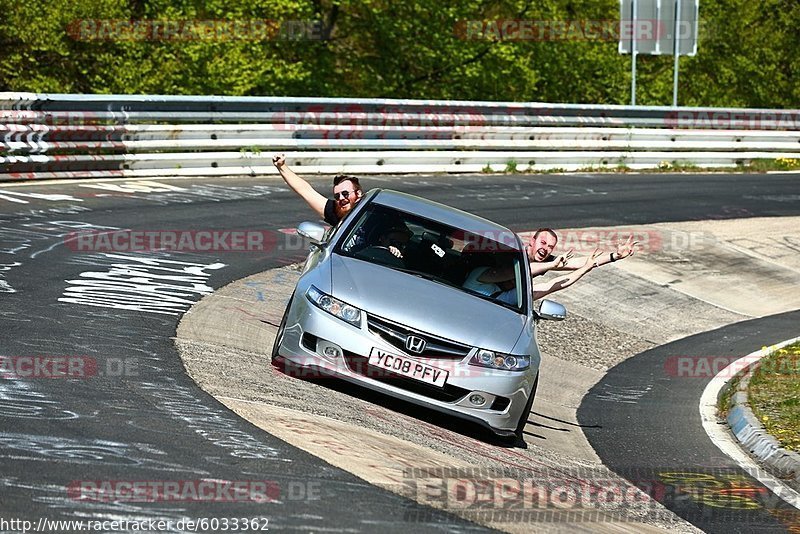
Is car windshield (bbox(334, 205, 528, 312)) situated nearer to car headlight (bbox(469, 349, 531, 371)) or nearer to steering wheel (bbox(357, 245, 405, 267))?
steering wheel (bbox(357, 245, 405, 267))

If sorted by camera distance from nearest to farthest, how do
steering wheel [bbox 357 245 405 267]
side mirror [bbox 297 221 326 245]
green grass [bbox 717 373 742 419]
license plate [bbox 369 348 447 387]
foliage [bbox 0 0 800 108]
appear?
license plate [bbox 369 348 447 387]
steering wheel [bbox 357 245 405 267]
side mirror [bbox 297 221 326 245]
green grass [bbox 717 373 742 419]
foliage [bbox 0 0 800 108]

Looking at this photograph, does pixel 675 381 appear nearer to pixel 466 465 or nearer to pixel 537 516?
pixel 466 465

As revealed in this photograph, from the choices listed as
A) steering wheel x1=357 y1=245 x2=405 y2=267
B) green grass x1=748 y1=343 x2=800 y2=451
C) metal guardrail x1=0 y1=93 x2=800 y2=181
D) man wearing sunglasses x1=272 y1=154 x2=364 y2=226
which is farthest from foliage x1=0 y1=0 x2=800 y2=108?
steering wheel x1=357 y1=245 x2=405 y2=267

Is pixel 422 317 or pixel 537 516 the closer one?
pixel 537 516

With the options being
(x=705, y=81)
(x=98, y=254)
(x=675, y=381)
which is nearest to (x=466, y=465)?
(x=675, y=381)

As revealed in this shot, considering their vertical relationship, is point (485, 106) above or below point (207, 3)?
below

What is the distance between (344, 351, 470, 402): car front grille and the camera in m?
8.41

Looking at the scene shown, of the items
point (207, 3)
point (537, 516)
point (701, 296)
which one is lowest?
point (701, 296)

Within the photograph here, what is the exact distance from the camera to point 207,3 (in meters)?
35.1

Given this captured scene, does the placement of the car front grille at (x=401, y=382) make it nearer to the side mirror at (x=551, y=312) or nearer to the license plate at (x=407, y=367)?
the license plate at (x=407, y=367)

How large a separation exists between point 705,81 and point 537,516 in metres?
43.0

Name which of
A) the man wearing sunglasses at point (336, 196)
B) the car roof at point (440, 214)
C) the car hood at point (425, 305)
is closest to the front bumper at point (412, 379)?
the car hood at point (425, 305)

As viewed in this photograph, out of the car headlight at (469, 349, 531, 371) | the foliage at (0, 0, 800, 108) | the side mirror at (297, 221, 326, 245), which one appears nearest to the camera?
the car headlight at (469, 349, 531, 371)

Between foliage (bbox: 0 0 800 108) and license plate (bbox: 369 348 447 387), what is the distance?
76.4 ft
